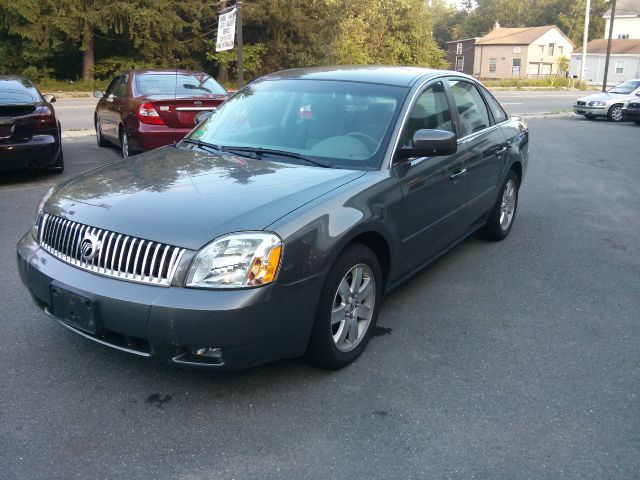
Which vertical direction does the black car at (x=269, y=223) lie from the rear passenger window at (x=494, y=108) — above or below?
below

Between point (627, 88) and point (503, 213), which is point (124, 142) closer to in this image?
point (503, 213)

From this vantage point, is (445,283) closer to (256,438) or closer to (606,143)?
(256,438)

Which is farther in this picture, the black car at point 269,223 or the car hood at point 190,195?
the car hood at point 190,195

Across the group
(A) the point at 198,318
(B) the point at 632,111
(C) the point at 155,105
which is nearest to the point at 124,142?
(C) the point at 155,105

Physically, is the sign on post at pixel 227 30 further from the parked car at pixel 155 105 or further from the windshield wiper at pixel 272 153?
the windshield wiper at pixel 272 153

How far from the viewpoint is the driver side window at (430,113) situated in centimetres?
426

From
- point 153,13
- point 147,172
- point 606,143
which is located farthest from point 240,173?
point 153,13

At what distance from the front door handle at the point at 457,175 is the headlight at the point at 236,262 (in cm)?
207

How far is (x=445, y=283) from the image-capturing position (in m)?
5.12

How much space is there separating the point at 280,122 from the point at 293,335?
5.85 ft

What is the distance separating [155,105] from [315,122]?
5.49 metres

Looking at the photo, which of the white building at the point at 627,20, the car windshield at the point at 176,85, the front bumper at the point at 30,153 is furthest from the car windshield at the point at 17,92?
the white building at the point at 627,20

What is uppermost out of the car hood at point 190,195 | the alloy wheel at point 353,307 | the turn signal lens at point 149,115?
the turn signal lens at point 149,115

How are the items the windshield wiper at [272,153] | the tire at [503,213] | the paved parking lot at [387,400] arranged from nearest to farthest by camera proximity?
the paved parking lot at [387,400] → the windshield wiper at [272,153] → the tire at [503,213]
